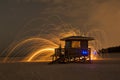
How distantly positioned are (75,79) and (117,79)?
2.36 metres

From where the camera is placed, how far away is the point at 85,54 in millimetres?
36281

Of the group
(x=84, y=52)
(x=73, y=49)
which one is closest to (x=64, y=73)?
(x=73, y=49)

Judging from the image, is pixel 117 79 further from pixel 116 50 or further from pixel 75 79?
pixel 116 50

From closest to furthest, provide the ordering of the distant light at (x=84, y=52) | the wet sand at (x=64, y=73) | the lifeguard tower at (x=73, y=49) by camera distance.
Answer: the wet sand at (x=64, y=73), the lifeguard tower at (x=73, y=49), the distant light at (x=84, y=52)

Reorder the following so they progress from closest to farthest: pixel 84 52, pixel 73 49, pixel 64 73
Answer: pixel 64 73, pixel 73 49, pixel 84 52

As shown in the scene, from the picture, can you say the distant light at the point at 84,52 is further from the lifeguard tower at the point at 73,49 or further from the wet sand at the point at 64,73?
the wet sand at the point at 64,73

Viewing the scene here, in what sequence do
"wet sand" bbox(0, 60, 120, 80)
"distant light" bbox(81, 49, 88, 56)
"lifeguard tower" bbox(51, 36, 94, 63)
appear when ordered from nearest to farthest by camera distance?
"wet sand" bbox(0, 60, 120, 80) < "lifeguard tower" bbox(51, 36, 94, 63) < "distant light" bbox(81, 49, 88, 56)

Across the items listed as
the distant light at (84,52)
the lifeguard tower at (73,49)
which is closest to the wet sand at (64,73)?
the lifeguard tower at (73,49)

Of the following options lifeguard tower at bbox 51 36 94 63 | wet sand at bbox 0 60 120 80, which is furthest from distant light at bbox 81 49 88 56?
wet sand at bbox 0 60 120 80

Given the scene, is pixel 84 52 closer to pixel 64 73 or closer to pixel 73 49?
pixel 73 49

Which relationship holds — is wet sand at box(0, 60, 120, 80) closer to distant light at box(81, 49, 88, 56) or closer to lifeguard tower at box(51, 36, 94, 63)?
lifeguard tower at box(51, 36, 94, 63)

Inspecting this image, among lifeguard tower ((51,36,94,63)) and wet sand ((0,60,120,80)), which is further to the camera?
lifeguard tower ((51,36,94,63))

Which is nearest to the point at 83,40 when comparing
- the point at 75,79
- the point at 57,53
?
the point at 57,53

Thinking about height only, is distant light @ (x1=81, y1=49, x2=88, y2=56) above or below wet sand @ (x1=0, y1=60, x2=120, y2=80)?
above
